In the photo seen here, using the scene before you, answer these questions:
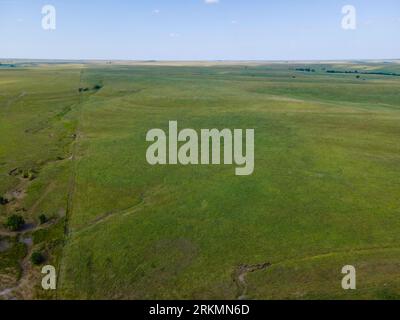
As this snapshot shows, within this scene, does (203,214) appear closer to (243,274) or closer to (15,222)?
(243,274)

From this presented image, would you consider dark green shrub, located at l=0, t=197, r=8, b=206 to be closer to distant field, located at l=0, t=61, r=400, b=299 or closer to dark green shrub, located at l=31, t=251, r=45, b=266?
distant field, located at l=0, t=61, r=400, b=299

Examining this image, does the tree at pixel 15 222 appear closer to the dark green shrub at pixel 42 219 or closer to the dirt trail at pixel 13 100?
the dark green shrub at pixel 42 219

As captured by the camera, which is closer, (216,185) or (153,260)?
(153,260)

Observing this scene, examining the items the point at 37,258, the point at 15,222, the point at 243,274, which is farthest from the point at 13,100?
the point at 243,274

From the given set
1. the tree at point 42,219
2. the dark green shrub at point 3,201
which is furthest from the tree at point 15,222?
the dark green shrub at point 3,201
